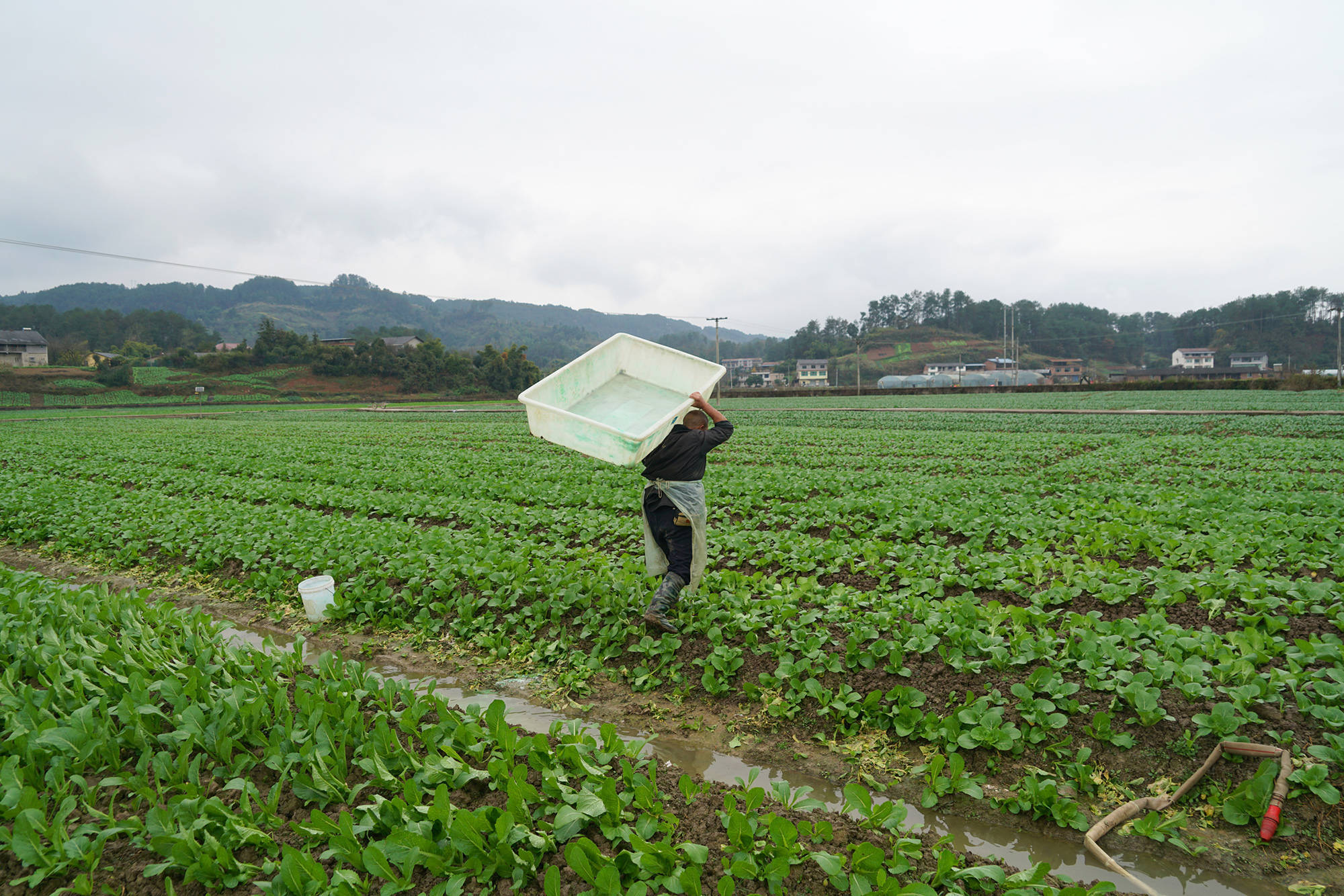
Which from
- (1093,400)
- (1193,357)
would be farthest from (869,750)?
(1193,357)

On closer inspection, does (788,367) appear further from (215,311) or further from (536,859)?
(215,311)

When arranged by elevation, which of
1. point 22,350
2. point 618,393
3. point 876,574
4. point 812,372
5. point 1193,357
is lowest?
point 876,574

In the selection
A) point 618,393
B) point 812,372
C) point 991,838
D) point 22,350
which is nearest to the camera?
point 991,838

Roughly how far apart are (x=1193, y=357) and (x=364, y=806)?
145015mm

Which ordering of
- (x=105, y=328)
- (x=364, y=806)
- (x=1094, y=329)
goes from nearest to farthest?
(x=364, y=806)
(x=105, y=328)
(x=1094, y=329)

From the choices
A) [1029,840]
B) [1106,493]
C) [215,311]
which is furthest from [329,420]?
[215,311]

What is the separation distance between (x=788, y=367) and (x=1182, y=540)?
11355 cm

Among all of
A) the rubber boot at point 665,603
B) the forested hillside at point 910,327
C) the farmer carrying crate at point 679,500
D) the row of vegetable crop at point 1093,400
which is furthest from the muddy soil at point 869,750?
the forested hillside at point 910,327

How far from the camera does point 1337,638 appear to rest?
4.57 metres

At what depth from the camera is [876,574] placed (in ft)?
21.4

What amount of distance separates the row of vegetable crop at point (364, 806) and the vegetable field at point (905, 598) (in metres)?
0.07

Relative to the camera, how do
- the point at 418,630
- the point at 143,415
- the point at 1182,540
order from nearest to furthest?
1. the point at 418,630
2. the point at 1182,540
3. the point at 143,415

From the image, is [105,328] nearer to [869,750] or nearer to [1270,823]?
[869,750]

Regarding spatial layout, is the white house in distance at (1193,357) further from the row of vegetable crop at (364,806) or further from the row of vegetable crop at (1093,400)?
the row of vegetable crop at (364,806)
